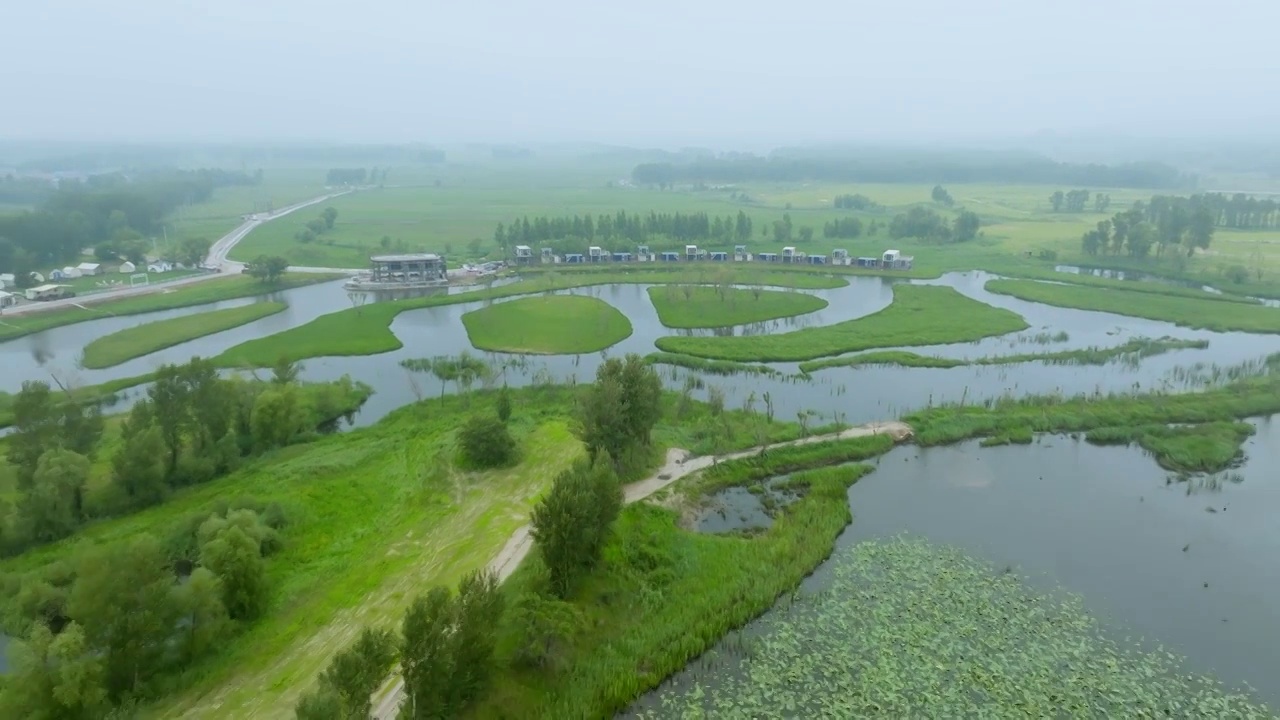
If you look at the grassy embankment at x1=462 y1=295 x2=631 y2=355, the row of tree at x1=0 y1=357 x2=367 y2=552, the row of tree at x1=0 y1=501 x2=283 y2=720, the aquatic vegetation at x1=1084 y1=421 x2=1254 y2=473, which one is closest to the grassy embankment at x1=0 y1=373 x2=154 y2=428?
the row of tree at x1=0 y1=357 x2=367 y2=552

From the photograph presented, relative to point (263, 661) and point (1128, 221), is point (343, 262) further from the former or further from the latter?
point (1128, 221)

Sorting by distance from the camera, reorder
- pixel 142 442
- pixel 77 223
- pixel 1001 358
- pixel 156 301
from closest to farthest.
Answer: pixel 142 442 < pixel 1001 358 < pixel 156 301 < pixel 77 223

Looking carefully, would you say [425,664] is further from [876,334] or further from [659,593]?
[876,334]

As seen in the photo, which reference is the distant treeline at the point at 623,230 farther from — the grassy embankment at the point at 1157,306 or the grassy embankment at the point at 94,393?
the grassy embankment at the point at 94,393

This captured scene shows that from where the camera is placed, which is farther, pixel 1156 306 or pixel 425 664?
pixel 1156 306

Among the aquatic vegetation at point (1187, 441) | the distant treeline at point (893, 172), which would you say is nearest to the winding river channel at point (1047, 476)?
the aquatic vegetation at point (1187, 441)

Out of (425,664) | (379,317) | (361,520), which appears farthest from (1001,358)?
(379,317)

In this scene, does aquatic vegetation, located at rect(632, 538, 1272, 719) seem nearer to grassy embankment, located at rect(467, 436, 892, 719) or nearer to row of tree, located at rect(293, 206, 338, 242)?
grassy embankment, located at rect(467, 436, 892, 719)

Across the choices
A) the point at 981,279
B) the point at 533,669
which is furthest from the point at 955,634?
the point at 981,279
